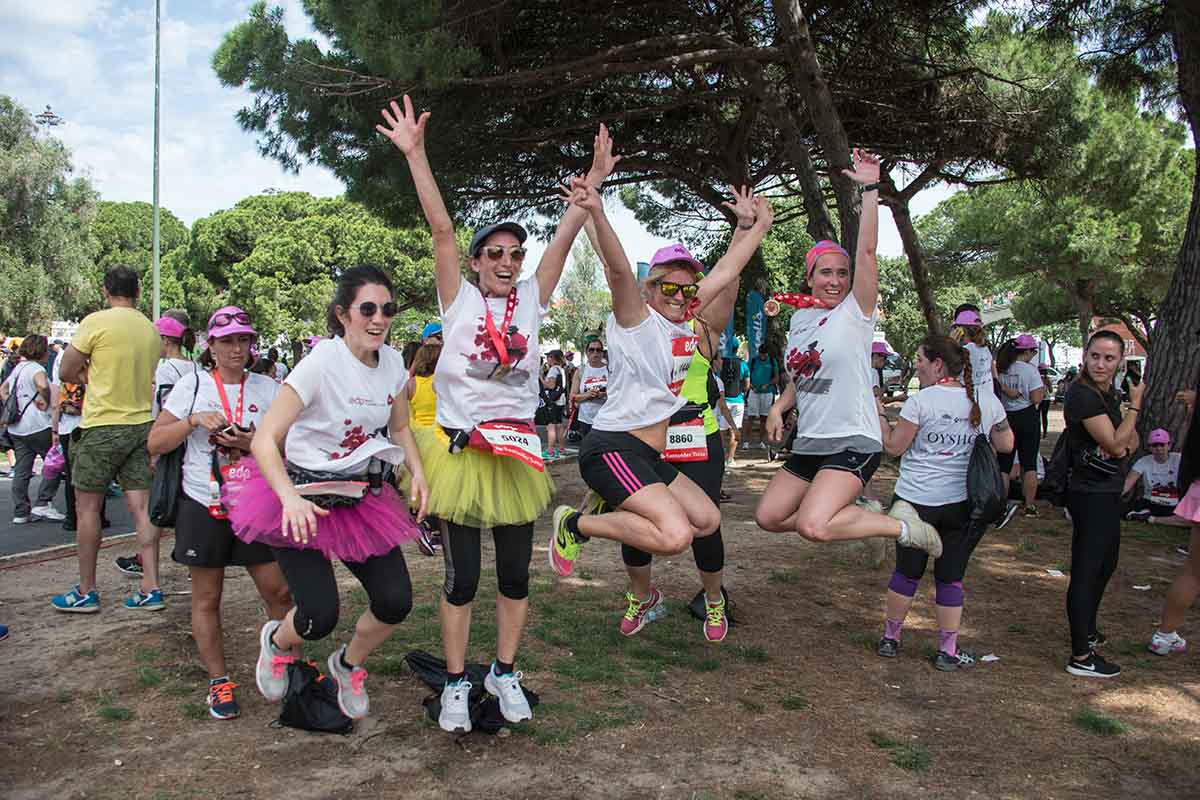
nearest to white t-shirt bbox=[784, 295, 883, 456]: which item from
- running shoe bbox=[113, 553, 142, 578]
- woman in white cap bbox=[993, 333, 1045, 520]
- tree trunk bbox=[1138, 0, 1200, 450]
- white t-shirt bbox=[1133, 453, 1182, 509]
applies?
running shoe bbox=[113, 553, 142, 578]

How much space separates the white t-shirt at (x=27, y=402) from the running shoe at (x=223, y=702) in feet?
22.3

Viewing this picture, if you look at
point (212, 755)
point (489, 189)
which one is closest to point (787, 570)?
point (212, 755)

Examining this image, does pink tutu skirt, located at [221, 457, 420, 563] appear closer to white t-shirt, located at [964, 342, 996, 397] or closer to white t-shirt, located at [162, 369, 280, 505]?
white t-shirt, located at [162, 369, 280, 505]

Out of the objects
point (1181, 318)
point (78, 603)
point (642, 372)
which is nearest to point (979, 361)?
point (1181, 318)

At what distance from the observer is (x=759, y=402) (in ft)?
51.8

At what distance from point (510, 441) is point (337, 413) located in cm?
69

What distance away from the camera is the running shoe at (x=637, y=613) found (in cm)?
524

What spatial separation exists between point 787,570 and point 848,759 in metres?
3.37

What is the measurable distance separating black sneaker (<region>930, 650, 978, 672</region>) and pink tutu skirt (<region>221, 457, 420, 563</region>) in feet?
9.63

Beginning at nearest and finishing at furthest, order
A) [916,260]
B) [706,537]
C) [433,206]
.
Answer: [433,206] → [706,537] → [916,260]

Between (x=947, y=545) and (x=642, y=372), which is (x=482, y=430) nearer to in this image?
(x=642, y=372)

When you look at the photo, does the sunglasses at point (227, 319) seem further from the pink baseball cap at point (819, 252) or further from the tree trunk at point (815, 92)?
the tree trunk at point (815, 92)

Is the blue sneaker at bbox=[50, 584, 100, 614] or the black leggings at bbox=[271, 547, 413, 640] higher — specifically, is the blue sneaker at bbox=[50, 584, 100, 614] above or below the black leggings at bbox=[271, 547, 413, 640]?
below

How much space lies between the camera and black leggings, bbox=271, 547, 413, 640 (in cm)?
352
